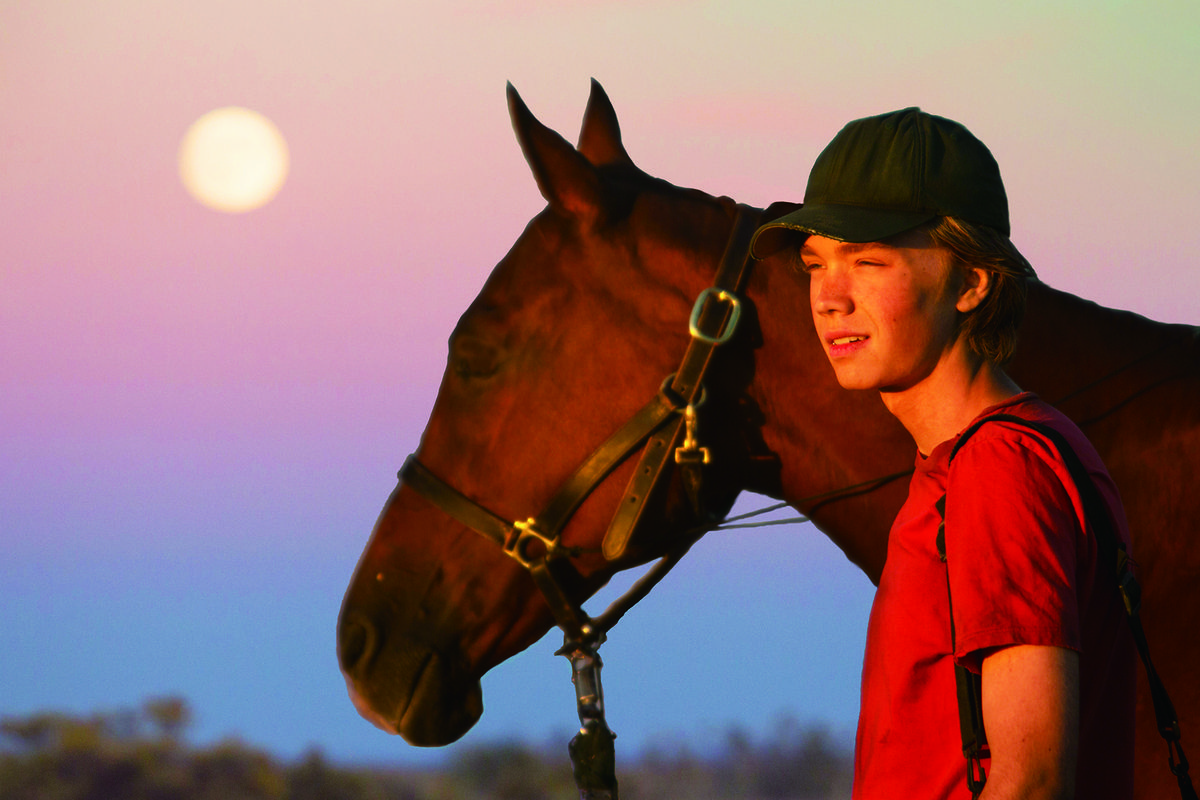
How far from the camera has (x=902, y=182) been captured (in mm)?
1516

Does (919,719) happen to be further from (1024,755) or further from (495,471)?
(495,471)

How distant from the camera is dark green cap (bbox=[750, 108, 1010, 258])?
148 centimetres

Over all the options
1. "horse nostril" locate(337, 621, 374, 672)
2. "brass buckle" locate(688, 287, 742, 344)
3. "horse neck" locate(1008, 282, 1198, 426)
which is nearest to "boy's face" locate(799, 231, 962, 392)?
"brass buckle" locate(688, 287, 742, 344)

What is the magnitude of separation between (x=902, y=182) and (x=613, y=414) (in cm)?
98

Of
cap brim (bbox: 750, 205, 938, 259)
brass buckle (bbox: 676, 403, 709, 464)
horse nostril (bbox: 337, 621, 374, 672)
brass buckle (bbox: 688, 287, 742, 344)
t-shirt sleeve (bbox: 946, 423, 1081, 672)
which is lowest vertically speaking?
t-shirt sleeve (bbox: 946, 423, 1081, 672)

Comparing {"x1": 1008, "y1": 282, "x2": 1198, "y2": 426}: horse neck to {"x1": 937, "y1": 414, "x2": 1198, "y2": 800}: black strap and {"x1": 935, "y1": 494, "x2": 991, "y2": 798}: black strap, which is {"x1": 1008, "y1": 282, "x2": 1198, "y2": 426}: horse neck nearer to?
{"x1": 937, "y1": 414, "x2": 1198, "y2": 800}: black strap

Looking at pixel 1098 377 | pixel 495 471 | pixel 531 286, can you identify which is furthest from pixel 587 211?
pixel 1098 377

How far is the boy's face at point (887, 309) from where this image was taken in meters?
1.40

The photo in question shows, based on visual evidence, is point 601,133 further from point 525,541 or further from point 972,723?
point 972,723

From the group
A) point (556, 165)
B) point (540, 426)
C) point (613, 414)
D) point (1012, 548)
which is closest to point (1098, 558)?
point (1012, 548)

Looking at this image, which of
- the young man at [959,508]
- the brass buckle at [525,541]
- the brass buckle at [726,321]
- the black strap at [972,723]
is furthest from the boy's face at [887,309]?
the brass buckle at [525,541]

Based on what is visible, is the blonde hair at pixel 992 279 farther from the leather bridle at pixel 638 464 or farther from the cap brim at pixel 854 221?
the leather bridle at pixel 638 464

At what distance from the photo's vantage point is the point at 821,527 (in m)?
2.38

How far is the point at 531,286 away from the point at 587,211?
22cm
